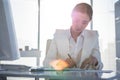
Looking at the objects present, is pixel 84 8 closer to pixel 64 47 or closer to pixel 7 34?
pixel 64 47

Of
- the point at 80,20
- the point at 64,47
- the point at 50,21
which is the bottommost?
the point at 64,47

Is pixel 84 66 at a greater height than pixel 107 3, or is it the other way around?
pixel 107 3

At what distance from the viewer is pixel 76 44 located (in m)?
1.84

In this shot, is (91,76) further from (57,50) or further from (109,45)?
(109,45)

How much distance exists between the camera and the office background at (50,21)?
6.04 m

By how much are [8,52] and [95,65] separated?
1.92 ft

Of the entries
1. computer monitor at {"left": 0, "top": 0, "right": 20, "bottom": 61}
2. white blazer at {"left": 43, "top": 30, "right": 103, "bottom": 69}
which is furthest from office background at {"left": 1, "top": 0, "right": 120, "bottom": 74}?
computer monitor at {"left": 0, "top": 0, "right": 20, "bottom": 61}

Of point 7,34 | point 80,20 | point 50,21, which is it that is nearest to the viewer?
point 7,34

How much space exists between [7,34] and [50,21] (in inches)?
193

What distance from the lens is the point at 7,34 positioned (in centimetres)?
118

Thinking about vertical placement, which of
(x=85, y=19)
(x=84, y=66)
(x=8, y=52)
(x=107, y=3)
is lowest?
(x=84, y=66)

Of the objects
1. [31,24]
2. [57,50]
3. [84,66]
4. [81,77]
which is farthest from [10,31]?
[31,24]

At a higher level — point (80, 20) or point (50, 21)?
point (50, 21)

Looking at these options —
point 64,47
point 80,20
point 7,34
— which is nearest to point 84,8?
point 80,20
